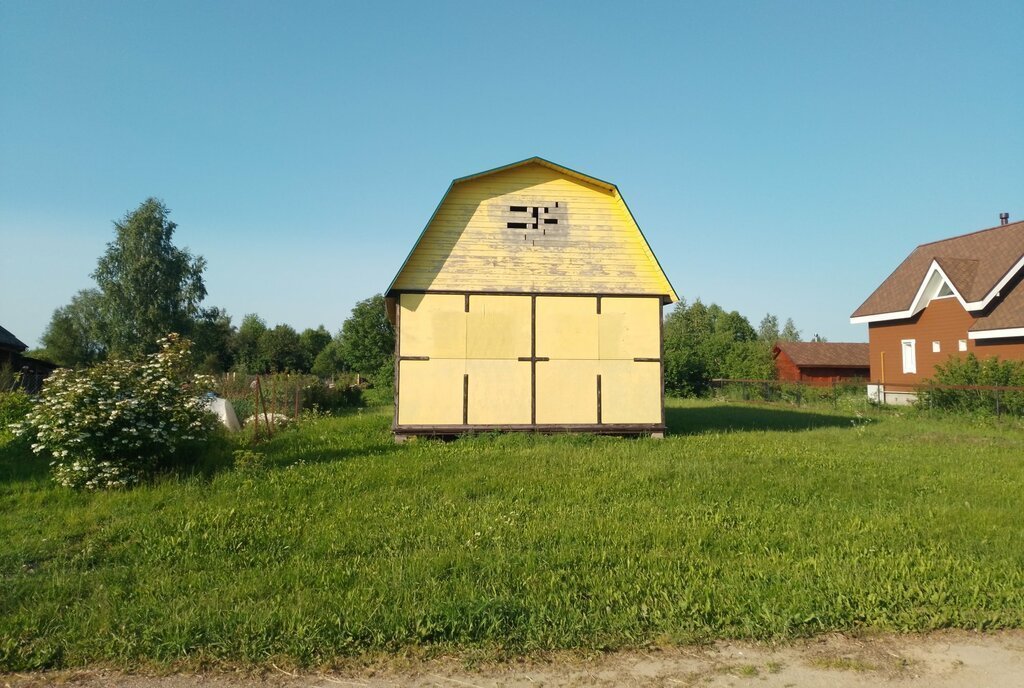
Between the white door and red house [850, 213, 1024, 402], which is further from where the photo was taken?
the white door

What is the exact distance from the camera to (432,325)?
13555 millimetres

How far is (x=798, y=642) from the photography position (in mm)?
4352

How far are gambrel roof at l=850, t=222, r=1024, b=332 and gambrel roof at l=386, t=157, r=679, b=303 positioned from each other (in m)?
15.6

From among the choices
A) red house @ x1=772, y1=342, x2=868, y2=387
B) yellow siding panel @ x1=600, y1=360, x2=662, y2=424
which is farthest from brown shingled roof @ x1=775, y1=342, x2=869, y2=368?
yellow siding panel @ x1=600, y1=360, x2=662, y2=424

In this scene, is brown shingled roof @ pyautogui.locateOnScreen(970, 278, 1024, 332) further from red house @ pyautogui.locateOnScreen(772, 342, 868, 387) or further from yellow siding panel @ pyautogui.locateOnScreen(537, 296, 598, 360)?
red house @ pyautogui.locateOnScreen(772, 342, 868, 387)

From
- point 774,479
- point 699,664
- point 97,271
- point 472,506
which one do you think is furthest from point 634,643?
point 97,271

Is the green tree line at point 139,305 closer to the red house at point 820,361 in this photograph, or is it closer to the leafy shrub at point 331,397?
the leafy shrub at point 331,397

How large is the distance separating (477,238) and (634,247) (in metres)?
3.24

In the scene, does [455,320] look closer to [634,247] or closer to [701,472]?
[634,247]

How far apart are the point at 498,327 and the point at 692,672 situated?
395 inches

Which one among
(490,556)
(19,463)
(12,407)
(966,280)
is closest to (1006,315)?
(966,280)

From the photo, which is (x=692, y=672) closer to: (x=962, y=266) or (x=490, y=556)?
(x=490, y=556)

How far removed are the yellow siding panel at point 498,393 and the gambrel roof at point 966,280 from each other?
17660mm

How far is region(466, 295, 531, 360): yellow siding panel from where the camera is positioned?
13.6m
